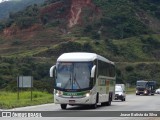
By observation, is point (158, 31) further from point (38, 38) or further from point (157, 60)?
point (38, 38)

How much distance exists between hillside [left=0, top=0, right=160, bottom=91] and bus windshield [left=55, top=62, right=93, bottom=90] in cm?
5445

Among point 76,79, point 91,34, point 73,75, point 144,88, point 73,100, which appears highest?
point 91,34

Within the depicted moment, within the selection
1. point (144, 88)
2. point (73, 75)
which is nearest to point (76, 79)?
point (73, 75)

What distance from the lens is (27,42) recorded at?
120 meters

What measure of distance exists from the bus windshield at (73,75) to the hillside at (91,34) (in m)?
54.5

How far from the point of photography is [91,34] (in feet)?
391

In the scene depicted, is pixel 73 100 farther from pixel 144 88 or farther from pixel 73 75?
pixel 144 88

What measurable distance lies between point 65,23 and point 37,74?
158 ft

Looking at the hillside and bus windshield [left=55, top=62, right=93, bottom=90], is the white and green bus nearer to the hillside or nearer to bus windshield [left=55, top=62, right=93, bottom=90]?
bus windshield [left=55, top=62, right=93, bottom=90]

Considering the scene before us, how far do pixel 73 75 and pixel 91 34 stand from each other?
286 ft

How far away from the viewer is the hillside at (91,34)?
101375 millimetres

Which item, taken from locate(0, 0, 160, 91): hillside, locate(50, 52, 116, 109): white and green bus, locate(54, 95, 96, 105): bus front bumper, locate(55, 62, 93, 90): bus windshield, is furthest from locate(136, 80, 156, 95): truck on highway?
locate(54, 95, 96, 105): bus front bumper

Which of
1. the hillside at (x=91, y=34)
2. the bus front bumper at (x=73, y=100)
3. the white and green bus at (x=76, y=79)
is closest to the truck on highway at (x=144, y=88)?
the hillside at (x=91, y=34)

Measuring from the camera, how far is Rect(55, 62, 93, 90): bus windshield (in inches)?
1265
